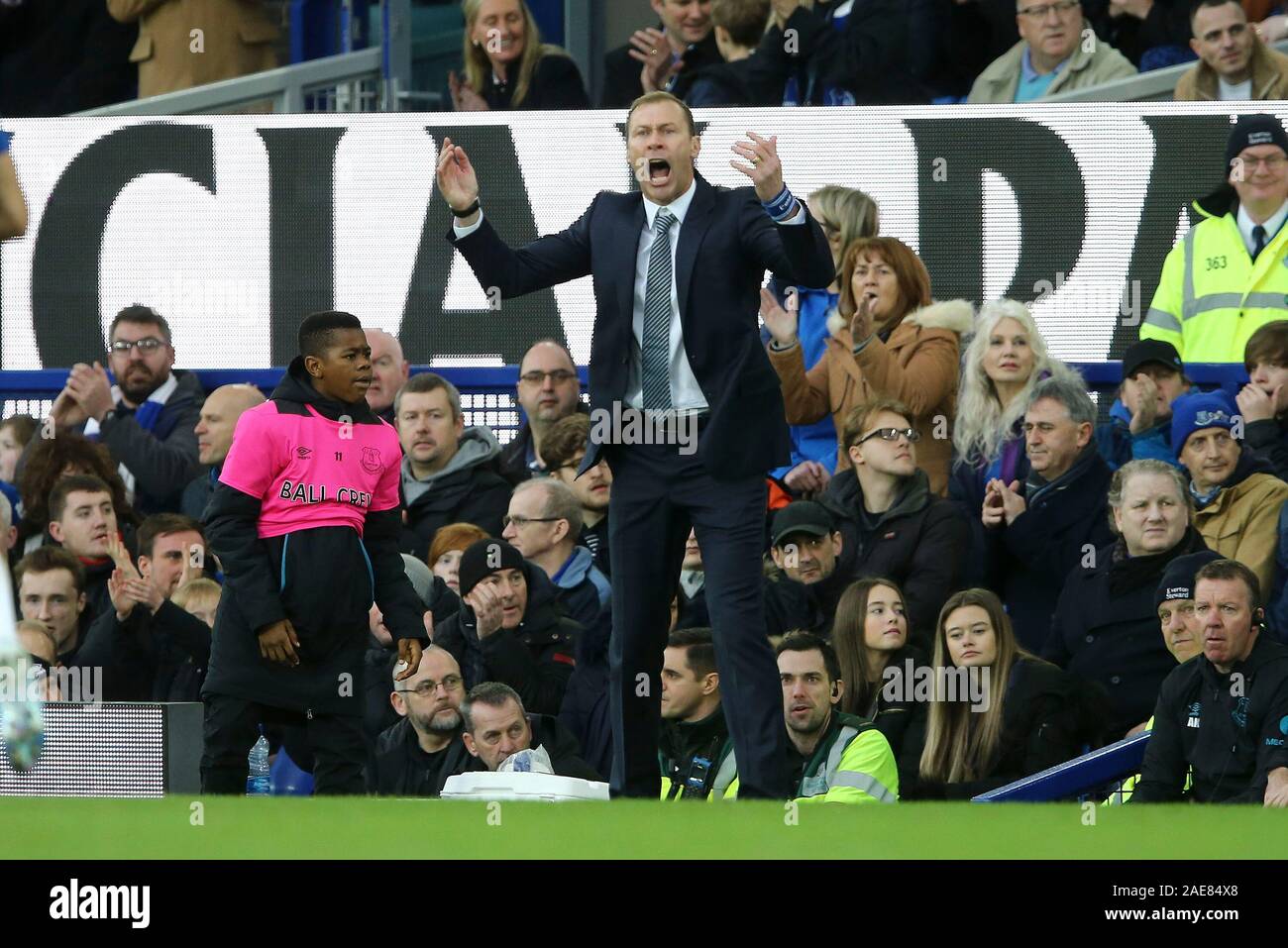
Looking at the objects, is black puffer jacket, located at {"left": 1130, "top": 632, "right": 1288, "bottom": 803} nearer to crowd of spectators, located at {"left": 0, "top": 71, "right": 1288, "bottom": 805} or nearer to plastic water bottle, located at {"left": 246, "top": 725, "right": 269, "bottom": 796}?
crowd of spectators, located at {"left": 0, "top": 71, "right": 1288, "bottom": 805}

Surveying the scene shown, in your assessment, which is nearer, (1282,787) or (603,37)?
(1282,787)

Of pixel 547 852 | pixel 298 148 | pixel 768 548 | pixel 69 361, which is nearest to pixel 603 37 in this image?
pixel 298 148

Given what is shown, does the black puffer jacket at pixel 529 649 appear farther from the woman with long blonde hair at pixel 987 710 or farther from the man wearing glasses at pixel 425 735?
the woman with long blonde hair at pixel 987 710

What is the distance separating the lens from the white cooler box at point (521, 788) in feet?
22.2

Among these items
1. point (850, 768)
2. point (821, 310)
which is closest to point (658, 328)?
point (850, 768)

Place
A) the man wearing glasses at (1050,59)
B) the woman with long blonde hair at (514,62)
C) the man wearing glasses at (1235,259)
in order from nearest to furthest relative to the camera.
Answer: the man wearing glasses at (1235,259)
the man wearing glasses at (1050,59)
the woman with long blonde hair at (514,62)

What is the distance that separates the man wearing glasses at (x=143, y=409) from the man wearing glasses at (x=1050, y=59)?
13.5 feet

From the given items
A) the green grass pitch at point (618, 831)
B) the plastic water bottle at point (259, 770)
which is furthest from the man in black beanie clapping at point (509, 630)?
the green grass pitch at point (618, 831)

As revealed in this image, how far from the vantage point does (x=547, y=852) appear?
5.70 metres

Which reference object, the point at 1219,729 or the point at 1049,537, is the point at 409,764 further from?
the point at 1219,729
